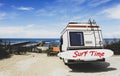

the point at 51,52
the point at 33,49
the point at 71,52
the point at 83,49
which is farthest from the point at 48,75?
the point at 33,49

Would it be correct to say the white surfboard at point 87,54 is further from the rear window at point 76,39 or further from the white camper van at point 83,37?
the rear window at point 76,39

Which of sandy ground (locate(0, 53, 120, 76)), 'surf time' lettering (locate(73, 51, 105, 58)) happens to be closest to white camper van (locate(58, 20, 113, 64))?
'surf time' lettering (locate(73, 51, 105, 58))

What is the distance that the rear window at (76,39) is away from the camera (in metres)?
16.6

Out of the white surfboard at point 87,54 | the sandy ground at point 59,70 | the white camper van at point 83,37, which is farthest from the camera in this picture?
the white camper van at point 83,37

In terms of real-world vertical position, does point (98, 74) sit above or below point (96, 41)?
below

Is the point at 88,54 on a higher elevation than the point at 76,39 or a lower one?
lower

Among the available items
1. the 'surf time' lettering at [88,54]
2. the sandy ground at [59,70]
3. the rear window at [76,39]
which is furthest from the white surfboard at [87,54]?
the rear window at [76,39]

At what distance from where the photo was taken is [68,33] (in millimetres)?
16750

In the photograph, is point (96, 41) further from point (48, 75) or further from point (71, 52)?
point (48, 75)

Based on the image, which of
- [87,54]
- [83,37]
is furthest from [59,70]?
[83,37]

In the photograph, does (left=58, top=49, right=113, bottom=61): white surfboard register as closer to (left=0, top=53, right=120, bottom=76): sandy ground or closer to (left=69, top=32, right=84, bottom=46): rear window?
(left=0, top=53, right=120, bottom=76): sandy ground

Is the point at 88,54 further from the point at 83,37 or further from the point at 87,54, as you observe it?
the point at 83,37

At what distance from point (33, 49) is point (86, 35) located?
992 inches

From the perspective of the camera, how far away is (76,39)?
55.0 feet
